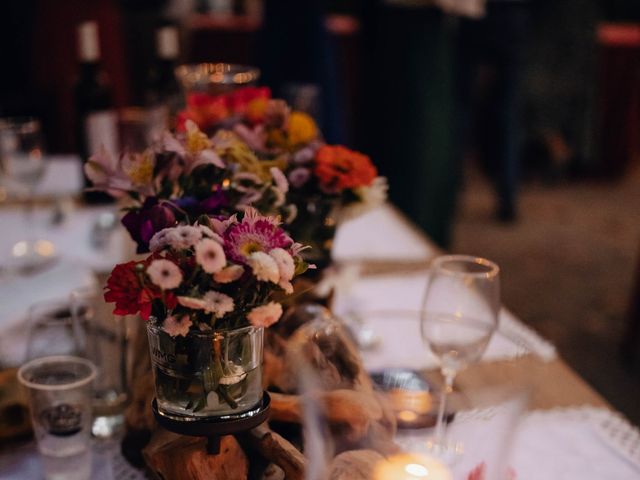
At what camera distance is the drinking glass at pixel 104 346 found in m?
0.75

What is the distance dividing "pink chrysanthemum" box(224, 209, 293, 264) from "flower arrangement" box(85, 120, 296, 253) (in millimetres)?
147

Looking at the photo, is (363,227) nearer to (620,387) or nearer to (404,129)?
(620,387)

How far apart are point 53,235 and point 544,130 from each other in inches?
156

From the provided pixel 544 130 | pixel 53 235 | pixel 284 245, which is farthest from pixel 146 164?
pixel 544 130

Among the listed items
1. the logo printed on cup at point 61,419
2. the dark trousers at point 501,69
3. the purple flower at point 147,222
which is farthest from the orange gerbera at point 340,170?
the dark trousers at point 501,69

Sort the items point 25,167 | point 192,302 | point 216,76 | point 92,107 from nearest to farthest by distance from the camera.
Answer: point 192,302 < point 216,76 < point 25,167 < point 92,107

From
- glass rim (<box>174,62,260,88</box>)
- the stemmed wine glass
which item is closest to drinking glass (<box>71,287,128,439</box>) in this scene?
the stemmed wine glass

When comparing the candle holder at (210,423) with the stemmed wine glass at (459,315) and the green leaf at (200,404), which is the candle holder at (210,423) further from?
the stemmed wine glass at (459,315)

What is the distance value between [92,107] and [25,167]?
294 millimetres

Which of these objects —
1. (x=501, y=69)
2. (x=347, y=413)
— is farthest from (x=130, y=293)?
(x=501, y=69)

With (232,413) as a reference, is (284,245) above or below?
above

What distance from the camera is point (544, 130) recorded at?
15.2ft

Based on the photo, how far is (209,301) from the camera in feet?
1.59

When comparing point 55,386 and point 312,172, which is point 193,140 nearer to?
point 312,172
